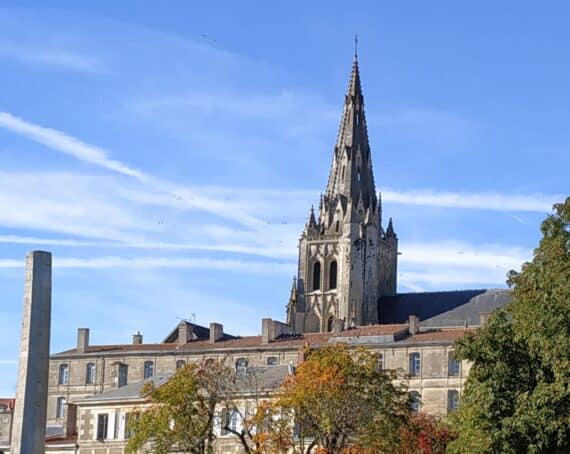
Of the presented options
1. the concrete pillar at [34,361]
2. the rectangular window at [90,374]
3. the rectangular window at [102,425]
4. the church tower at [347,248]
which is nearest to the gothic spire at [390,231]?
the church tower at [347,248]

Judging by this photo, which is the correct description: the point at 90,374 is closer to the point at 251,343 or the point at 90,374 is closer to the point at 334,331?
the point at 251,343

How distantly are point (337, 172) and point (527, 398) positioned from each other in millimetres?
102654

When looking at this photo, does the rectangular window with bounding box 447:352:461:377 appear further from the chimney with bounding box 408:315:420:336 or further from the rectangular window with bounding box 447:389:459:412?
the chimney with bounding box 408:315:420:336

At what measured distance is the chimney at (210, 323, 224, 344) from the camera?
127m

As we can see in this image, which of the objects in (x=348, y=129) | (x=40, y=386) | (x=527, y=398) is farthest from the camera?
(x=348, y=129)

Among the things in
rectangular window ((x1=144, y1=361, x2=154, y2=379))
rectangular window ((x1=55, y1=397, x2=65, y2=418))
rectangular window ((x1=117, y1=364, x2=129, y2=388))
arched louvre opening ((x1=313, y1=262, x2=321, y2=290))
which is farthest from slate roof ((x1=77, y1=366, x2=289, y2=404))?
arched louvre opening ((x1=313, y1=262, x2=321, y2=290))

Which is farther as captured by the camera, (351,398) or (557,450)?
(351,398)

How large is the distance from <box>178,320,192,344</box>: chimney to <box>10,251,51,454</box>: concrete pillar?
88.8m

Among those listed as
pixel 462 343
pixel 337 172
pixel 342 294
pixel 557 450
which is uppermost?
pixel 337 172

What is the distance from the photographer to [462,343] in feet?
181

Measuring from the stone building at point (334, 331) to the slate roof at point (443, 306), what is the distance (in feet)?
0.47

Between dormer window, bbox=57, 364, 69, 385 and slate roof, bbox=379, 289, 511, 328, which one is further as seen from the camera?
slate roof, bbox=379, 289, 511, 328

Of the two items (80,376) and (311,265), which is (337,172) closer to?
(311,265)

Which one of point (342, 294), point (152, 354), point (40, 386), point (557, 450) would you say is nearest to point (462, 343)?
point (557, 450)
